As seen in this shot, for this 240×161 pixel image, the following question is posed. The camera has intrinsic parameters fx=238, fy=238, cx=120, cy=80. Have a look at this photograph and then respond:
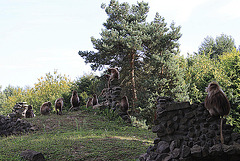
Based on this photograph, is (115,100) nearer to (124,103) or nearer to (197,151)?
(124,103)

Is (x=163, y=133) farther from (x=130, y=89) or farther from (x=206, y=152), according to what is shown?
(x=130, y=89)

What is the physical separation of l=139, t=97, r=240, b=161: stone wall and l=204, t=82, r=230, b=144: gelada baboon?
196mm

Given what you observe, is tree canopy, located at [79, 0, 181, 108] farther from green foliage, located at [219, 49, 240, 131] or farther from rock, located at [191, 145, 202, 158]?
rock, located at [191, 145, 202, 158]

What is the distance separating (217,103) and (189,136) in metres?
1.16

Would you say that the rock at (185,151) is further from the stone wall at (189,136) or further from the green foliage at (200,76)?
the green foliage at (200,76)

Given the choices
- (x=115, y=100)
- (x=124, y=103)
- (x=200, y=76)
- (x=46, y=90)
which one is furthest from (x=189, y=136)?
(x=46, y=90)

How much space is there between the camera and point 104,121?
1456cm

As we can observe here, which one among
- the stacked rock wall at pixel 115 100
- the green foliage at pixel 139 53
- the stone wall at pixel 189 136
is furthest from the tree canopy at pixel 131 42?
the stone wall at pixel 189 136

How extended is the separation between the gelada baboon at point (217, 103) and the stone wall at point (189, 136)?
20 centimetres

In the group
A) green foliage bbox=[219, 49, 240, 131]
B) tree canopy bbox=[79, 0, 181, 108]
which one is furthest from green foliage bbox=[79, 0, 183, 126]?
green foliage bbox=[219, 49, 240, 131]

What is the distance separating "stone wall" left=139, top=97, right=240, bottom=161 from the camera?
5.64m

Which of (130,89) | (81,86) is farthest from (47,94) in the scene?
(130,89)

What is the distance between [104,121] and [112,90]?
8.58 ft

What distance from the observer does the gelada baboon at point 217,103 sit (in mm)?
5734
